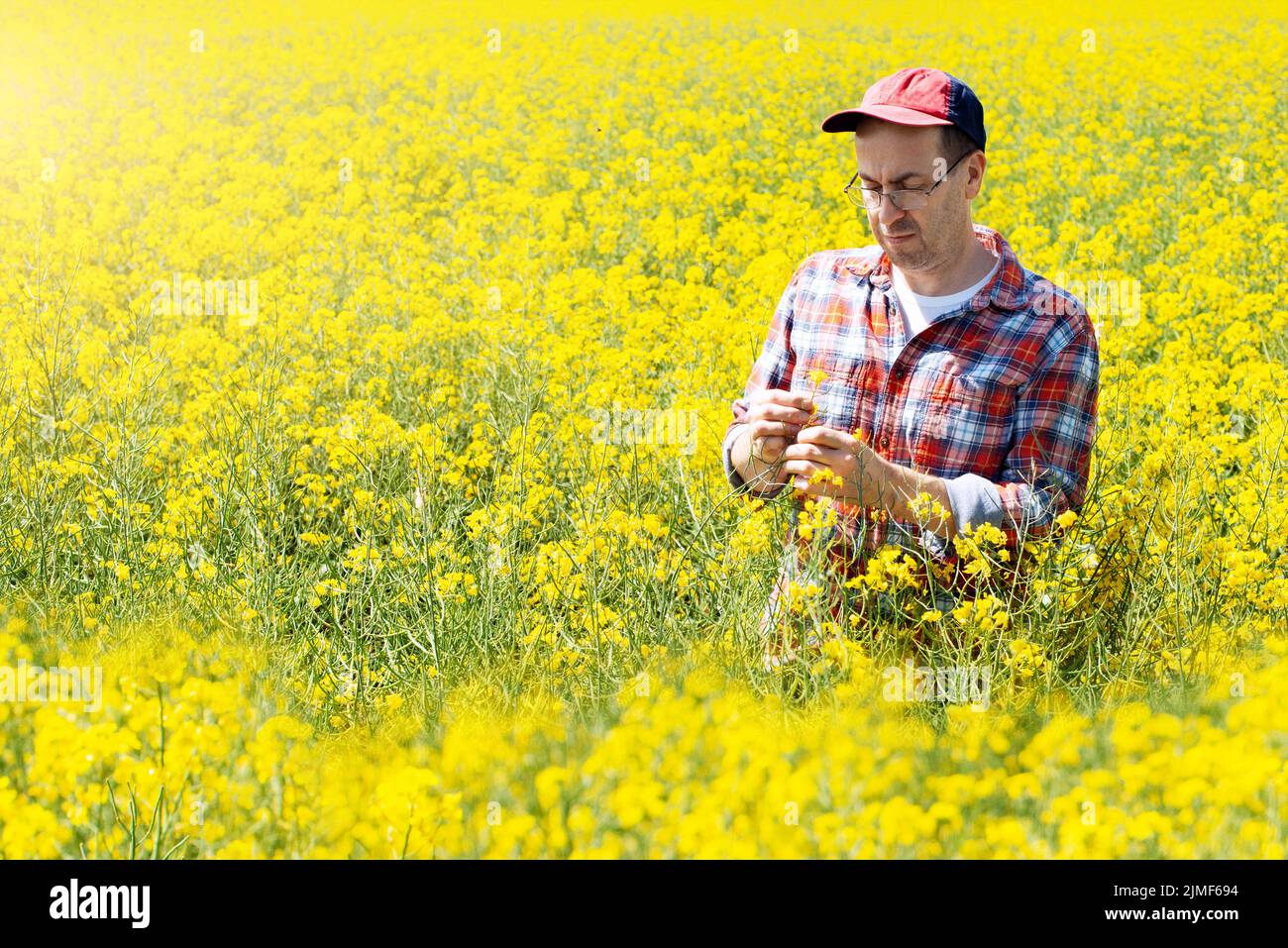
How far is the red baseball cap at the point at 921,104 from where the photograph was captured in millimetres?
2510

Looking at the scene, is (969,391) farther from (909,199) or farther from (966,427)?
(909,199)

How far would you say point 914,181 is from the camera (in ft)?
8.36

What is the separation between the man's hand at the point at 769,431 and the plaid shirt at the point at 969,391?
0.07m

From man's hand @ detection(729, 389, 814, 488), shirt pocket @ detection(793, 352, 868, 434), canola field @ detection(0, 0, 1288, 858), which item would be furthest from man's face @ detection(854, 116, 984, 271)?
canola field @ detection(0, 0, 1288, 858)

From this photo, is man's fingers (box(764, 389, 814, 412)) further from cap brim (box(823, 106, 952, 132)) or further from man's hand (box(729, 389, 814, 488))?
cap brim (box(823, 106, 952, 132))

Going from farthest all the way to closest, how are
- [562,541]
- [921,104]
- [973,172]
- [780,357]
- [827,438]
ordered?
[562,541] < [780,357] < [973,172] < [921,104] < [827,438]

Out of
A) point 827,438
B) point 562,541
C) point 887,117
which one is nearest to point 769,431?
point 827,438

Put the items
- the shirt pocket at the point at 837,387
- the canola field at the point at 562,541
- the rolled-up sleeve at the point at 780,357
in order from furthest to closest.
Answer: the rolled-up sleeve at the point at 780,357
the shirt pocket at the point at 837,387
the canola field at the point at 562,541

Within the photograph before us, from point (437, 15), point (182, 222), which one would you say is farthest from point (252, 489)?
point (437, 15)

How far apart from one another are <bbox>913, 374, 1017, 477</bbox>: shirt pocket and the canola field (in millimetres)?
207

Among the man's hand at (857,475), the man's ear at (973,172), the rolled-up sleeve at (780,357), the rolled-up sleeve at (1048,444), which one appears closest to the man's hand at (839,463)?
the man's hand at (857,475)

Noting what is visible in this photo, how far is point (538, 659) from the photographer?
303 centimetres

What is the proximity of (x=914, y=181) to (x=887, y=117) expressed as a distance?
15 cm

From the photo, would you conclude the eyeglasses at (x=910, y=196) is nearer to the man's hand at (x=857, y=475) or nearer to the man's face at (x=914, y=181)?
the man's face at (x=914, y=181)
